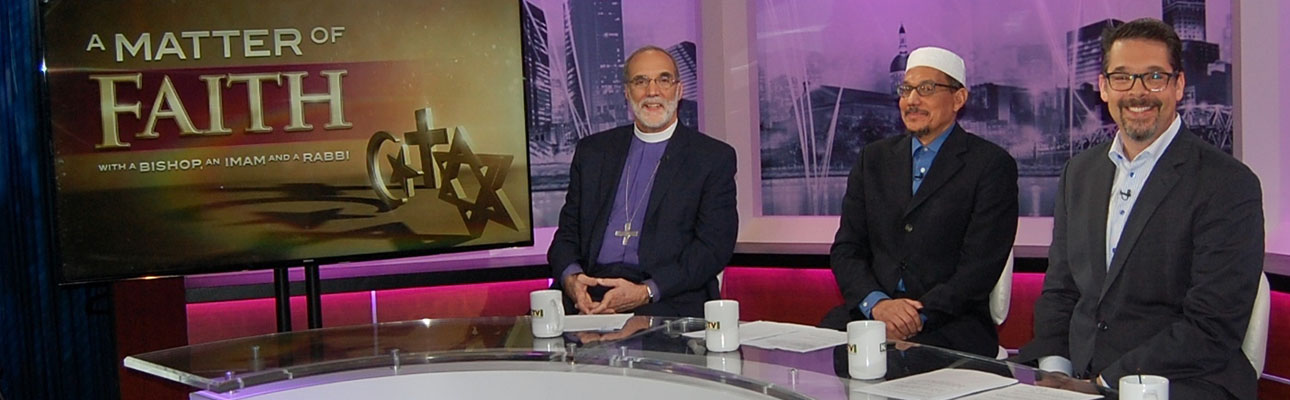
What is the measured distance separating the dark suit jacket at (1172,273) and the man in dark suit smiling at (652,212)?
3.70ft

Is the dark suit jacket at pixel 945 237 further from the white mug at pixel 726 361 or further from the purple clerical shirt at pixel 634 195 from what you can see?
the white mug at pixel 726 361

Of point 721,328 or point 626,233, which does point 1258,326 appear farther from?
point 626,233

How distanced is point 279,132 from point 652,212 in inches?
48.6

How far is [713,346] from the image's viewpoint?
2439mm

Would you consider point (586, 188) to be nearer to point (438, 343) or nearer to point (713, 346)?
point (438, 343)

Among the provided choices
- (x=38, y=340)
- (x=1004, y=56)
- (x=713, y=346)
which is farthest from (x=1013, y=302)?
(x=38, y=340)

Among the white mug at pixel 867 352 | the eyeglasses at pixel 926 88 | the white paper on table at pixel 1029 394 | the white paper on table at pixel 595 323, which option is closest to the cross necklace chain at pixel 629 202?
the eyeglasses at pixel 926 88

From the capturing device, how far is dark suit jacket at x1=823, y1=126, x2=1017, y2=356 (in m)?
3.44

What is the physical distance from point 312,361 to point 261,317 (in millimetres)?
2150

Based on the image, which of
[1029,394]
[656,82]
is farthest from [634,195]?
[1029,394]

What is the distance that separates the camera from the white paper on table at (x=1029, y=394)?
1.86 metres

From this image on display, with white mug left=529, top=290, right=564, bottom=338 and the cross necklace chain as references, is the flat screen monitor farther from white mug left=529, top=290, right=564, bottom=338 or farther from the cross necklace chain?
white mug left=529, top=290, right=564, bottom=338

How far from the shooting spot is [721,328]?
95.8 inches

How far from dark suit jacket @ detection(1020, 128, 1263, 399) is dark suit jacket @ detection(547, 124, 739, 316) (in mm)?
1104
